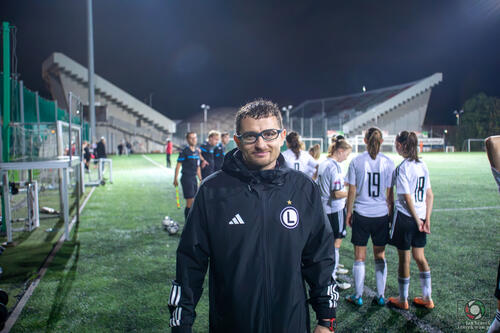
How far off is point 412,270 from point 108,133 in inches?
1752

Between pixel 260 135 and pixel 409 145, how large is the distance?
260cm

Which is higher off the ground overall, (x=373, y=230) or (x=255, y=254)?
(x=255, y=254)

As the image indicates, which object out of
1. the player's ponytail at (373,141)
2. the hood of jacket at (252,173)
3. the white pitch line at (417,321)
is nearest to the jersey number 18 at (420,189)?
the player's ponytail at (373,141)

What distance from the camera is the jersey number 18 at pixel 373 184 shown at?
156 inches

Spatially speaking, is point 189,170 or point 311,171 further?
point 189,170

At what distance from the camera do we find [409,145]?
12.5 ft

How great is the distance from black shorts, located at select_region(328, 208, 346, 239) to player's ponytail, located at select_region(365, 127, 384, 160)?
0.96 metres

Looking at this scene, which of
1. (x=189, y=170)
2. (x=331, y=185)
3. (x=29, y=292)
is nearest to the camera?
(x=29, y=292)

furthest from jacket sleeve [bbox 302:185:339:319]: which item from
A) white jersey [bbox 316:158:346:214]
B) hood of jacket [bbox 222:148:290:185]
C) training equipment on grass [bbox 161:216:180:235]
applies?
training equipment on grass [bbox 161:216:180:235]

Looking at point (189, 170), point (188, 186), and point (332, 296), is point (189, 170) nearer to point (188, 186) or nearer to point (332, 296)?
point (188, 186)

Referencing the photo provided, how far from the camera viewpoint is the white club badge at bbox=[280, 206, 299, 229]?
1803 millimetres

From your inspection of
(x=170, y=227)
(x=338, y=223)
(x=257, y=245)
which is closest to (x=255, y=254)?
(x=257, y=245)
